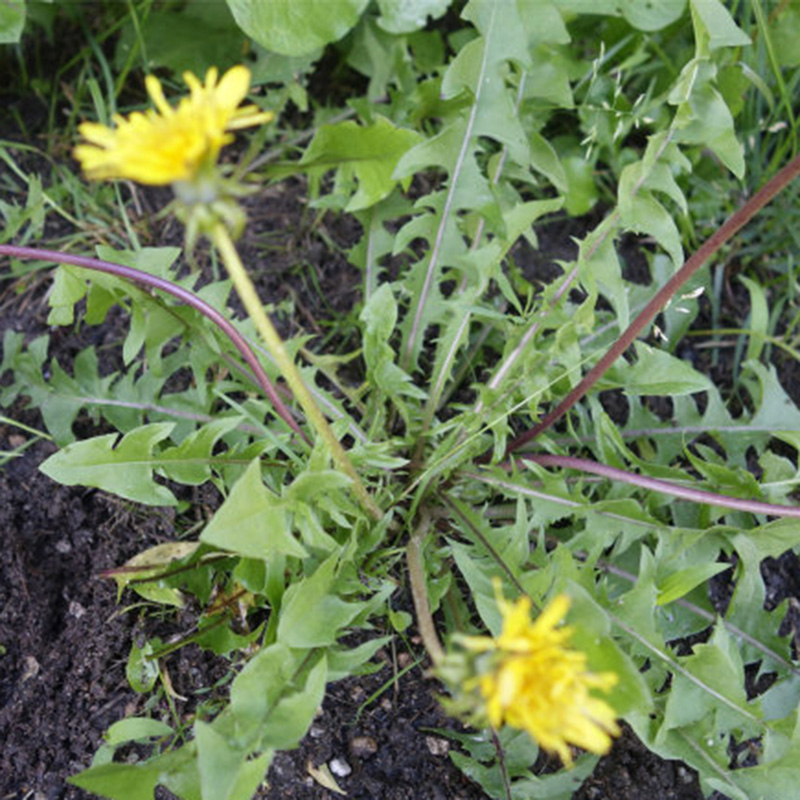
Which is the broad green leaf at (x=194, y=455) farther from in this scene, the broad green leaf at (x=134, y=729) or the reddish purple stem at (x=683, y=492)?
the reddish purple stem at (x=683, y=492)

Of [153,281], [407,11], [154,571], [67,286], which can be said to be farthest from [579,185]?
[154,571]

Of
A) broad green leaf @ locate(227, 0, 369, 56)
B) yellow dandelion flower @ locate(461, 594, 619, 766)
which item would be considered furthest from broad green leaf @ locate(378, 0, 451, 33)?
yellow dandelion flower @ locate(461, 594, 619, 766)

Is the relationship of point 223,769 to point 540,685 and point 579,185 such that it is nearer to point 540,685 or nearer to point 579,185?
point 540,685

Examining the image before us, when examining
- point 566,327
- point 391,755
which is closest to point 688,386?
point 566,327

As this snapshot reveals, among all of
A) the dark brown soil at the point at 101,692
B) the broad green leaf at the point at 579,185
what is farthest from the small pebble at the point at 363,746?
the broad green leaf at the point at 579,185

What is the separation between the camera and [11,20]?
2043 mm

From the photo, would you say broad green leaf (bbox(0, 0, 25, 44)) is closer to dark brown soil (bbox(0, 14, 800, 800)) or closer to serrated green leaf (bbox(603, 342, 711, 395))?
dark brown soil (bbox(0, 14, 800, 800))

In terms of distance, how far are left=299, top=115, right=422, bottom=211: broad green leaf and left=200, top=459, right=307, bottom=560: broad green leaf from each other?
2.49ft

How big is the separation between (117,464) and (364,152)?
786 millimetres

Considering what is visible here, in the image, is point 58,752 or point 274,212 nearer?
point 58,752

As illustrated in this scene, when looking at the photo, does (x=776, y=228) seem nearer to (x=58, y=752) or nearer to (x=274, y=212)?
(x=274, y=212)

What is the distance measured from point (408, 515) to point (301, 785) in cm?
53

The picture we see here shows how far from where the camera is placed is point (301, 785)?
176 centimetres

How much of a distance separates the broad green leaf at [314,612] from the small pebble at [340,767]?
0.35m
